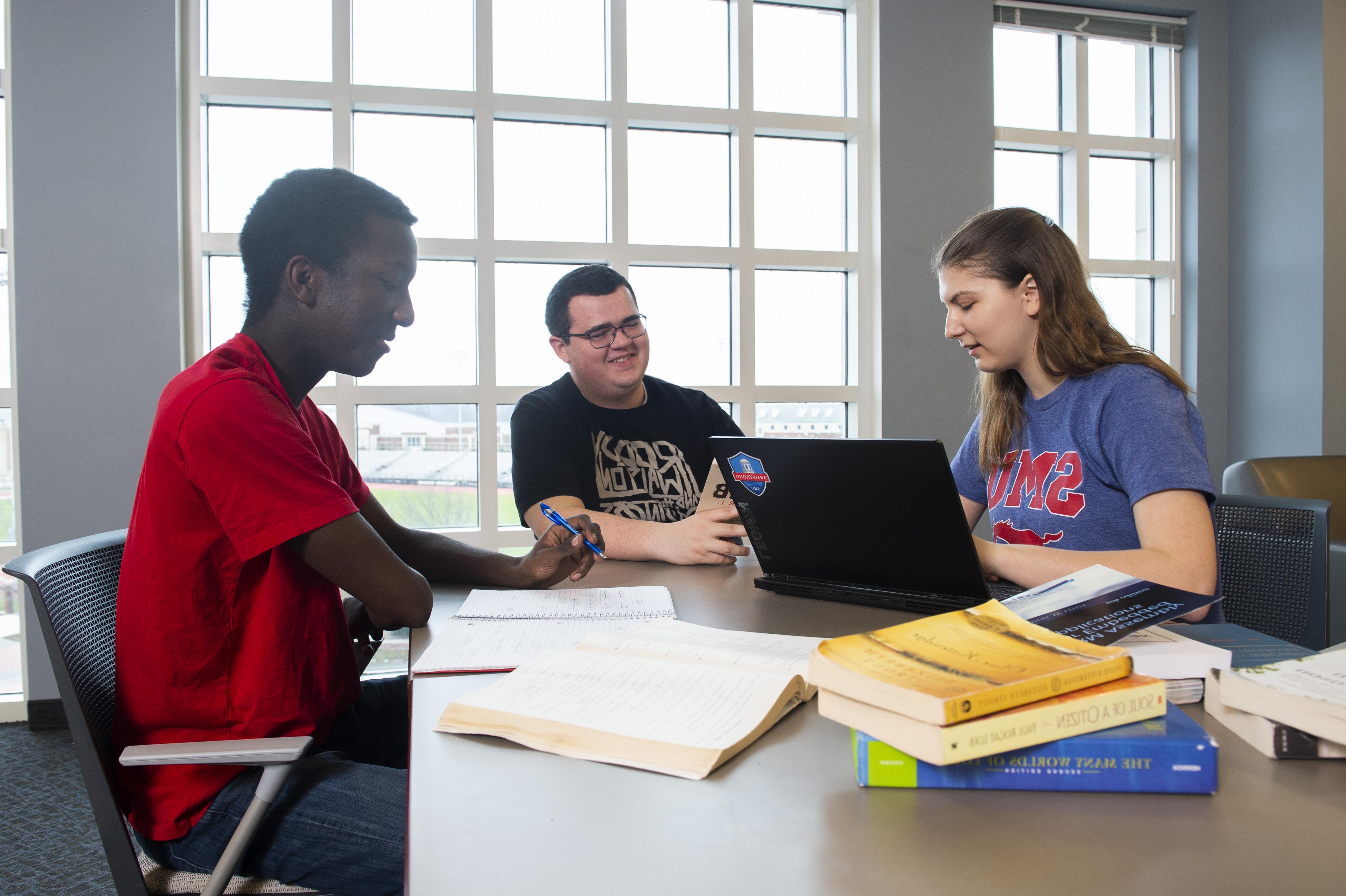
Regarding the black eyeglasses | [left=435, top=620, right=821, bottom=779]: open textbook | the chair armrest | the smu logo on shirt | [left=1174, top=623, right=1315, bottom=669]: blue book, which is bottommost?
the chair armrest

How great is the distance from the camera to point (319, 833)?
905mm

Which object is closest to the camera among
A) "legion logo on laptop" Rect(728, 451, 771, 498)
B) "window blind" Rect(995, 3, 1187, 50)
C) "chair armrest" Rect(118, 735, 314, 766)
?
"chair armrest" Rect(118, 735, 314, 766)

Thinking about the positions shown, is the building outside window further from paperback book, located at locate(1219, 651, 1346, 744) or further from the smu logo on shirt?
paperback book, located at locate(1219, 651, 1346, 744)

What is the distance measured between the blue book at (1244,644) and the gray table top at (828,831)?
161 millimetres

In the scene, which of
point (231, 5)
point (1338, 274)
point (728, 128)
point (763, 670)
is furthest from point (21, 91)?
point (1338, 274)

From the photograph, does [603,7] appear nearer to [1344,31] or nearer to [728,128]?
[728,128]

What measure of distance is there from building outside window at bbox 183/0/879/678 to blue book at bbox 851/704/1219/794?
2.27 m

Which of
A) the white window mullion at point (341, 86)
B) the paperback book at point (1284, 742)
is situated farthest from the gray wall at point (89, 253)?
the paperback book at point (1284, 742)

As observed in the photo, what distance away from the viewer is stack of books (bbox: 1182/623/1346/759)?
0.60 meters

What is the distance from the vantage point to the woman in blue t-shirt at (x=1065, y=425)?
Result: 1.22 meters

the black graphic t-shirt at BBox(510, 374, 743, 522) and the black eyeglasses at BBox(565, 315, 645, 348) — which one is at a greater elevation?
the black eyeglasses at BBox(565, 315, 645, 348)

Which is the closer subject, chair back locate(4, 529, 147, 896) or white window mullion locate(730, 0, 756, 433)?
chair back locate(4, 529, 147, 896)

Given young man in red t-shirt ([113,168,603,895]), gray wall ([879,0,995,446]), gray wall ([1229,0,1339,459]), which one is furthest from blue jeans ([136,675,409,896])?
gray wall ([1229,0,1339,459])

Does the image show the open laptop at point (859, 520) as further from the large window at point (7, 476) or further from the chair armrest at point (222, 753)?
the large window at point (7, 476)
